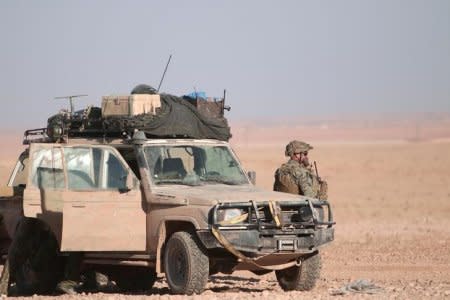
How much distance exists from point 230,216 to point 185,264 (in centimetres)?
66

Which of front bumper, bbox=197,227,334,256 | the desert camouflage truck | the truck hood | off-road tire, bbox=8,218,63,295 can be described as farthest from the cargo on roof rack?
front bumper, bbox=197,227,334,256

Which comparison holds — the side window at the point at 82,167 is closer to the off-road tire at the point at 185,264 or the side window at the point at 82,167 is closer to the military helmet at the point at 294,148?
the off-road tire at the point at 185,264

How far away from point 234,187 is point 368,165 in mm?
34283

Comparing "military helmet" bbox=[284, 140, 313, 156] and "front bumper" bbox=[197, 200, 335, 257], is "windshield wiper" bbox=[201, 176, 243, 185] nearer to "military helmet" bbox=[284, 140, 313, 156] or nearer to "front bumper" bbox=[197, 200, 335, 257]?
"front bumper" bbox=[197, 200, 335, 257]

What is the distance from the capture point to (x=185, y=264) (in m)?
11.7

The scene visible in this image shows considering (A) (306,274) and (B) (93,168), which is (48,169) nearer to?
(B) (93,168)

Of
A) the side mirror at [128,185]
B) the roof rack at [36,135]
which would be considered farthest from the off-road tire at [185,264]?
the roof rack at [36,135]

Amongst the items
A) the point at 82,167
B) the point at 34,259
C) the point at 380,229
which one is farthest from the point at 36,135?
the point at 380,229

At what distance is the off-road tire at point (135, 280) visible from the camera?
1374 centimetres

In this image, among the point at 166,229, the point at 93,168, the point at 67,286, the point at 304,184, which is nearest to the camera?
the point at 166,229

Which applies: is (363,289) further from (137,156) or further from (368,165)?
(368,165)

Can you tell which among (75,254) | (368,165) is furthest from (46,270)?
(368,165)

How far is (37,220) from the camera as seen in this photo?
516 inches

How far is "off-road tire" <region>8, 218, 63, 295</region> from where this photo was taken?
13156mm
